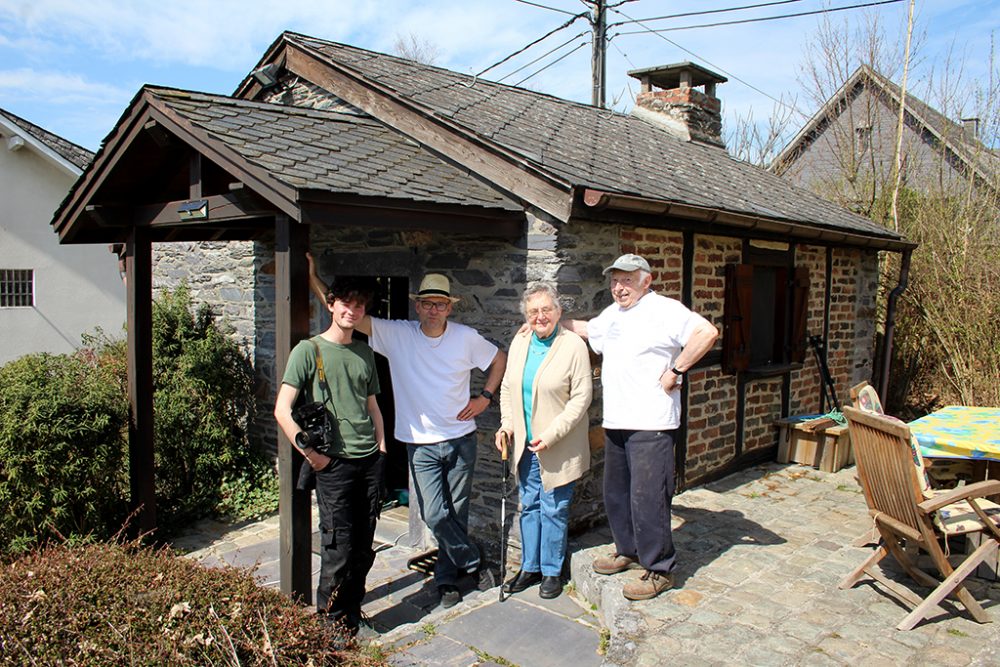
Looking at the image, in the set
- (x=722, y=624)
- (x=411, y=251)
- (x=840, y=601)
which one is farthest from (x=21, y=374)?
(x=840, y=601)

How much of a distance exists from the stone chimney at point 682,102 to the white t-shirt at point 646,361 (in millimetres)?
6125

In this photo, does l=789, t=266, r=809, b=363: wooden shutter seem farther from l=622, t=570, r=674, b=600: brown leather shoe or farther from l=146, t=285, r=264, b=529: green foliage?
l=146, t=285, r=264, b=529: green foliage

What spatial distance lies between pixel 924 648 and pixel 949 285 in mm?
7713

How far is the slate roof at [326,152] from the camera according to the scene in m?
4.26

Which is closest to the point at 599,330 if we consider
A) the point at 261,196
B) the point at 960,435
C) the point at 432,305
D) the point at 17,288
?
the point at 432,305

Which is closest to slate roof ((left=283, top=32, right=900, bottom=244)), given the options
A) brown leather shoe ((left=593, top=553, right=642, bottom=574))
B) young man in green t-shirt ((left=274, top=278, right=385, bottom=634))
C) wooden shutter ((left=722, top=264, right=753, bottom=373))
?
wooden shutter ((left=722, top=264, right=753, bottom=373))

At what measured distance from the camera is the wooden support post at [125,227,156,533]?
5637 mm

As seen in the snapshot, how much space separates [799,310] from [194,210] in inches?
229

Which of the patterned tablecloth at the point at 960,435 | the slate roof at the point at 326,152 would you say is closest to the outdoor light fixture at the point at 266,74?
the slate roof at the point at 326,152

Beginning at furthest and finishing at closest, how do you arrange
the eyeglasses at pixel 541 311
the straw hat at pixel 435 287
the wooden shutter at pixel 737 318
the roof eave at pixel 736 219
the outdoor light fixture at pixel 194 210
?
the wooden shutter at pixel 737 318 < the roof eave at pixel 736 219 < the outdoor light fixture at pixel 194 210 < the straw hat at pixel 435 287 < the eyeglasses at pixel 541 311

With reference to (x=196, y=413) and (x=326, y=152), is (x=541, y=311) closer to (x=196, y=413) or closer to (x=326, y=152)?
Result: (x=326, y=152)

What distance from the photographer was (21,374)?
5.57 m

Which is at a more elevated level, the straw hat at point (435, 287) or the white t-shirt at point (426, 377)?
the straw hat at point (435, 287)

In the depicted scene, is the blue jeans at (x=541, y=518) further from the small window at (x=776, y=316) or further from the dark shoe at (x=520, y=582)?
the small window at (x=776, y=316)
